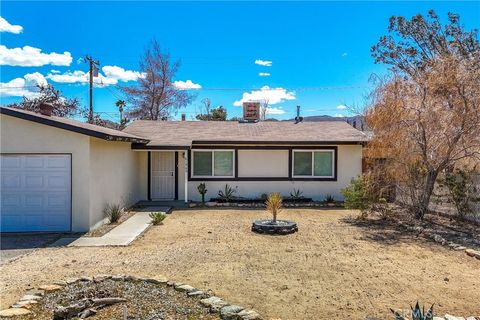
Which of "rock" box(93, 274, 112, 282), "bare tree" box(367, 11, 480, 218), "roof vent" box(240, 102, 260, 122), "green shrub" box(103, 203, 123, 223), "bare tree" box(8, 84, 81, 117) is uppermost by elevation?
"bare tree" box(8, 84, 81, 117)

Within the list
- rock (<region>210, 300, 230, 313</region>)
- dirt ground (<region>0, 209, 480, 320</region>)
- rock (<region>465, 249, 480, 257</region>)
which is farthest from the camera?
rock (<region>465, 249, 480, 257</region>)

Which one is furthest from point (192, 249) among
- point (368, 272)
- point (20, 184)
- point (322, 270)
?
point (20, 184)

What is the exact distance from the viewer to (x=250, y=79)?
28.2 m

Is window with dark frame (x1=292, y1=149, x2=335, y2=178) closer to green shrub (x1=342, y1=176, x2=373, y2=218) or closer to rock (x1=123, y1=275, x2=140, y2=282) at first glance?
green shrub (x1=342, y1=176, x2=373, y2=218)

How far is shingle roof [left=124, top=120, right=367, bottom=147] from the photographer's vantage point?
48.0 ft

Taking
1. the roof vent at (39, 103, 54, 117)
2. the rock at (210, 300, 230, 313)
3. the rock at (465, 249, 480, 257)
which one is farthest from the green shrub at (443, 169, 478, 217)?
the roof vent at (39, 103, 54, 117)

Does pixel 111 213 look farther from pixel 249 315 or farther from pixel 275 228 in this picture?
pixel 249 315

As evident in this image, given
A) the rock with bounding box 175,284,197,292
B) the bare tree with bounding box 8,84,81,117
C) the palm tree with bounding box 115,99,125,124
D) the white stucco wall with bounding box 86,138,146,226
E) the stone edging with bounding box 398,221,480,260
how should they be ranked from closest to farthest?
1. the rock with bounding box 175,284,197,292
2. the stone edging with bounding box 398,221,480,260
3. the white stucco wall with bounding box 86,138,146,226
4. the bare tree with bounding box 8,84,81,117
5. the palm tree with bounding box 115,99,125,124

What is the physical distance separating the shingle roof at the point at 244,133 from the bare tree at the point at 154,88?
1328 cm

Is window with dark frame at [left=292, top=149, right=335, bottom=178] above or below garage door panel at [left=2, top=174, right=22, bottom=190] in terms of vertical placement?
above

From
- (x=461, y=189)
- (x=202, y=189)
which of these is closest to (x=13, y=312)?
(x=202, y=189)

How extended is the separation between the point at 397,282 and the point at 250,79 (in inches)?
947

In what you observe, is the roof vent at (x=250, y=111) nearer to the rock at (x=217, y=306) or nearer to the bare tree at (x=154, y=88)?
the bare tree at (x=154, y=88)

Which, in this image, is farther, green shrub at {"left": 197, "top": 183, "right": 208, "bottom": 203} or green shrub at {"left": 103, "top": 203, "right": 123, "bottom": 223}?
green shrub at {"left": 197, "top": 183, "right": 208, "bottom": 203}
